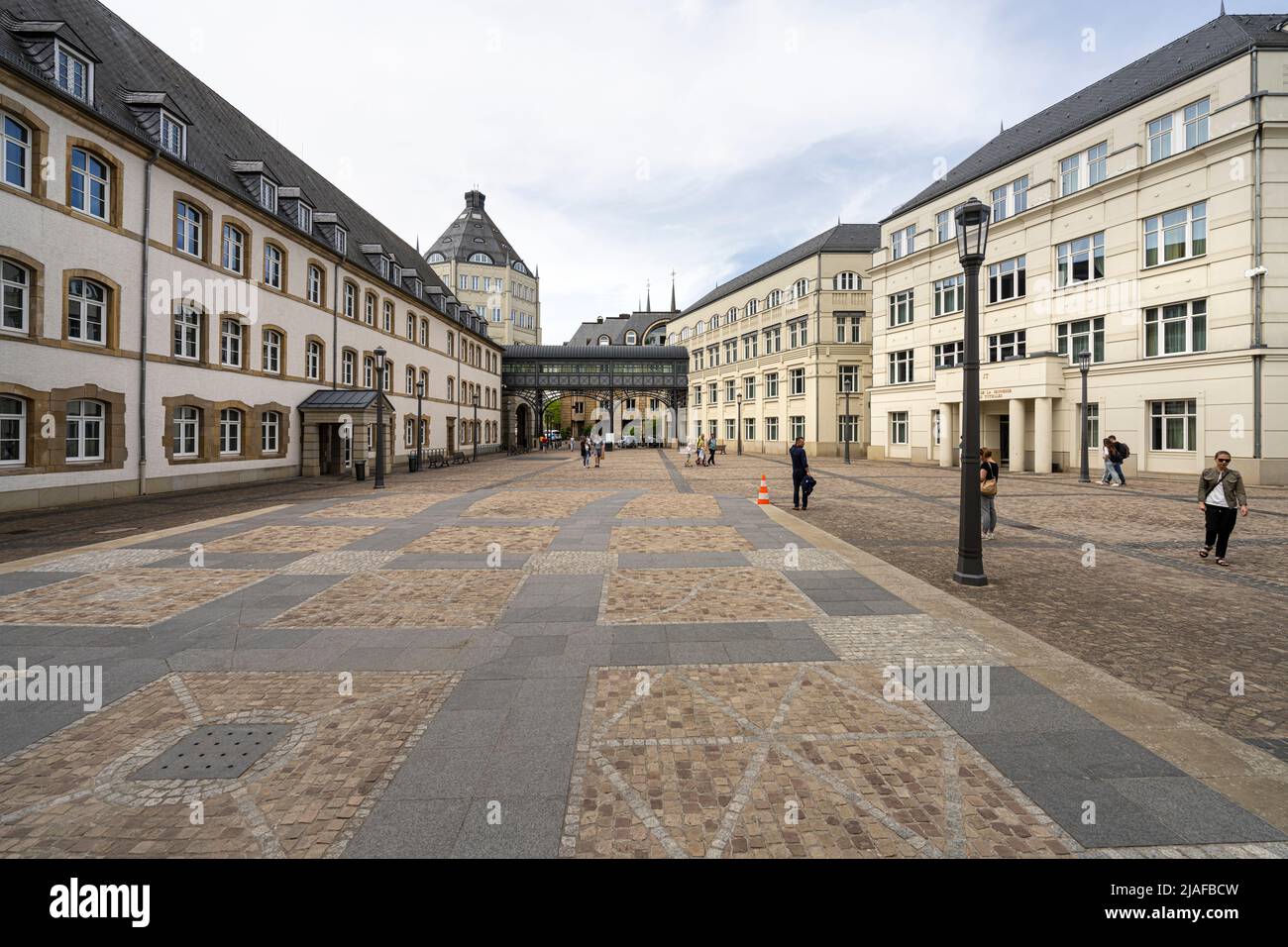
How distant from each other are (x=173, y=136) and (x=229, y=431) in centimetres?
1000

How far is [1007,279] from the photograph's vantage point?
29391mm

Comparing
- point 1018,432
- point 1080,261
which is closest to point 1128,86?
point 1080,261

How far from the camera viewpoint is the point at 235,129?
25.6 metres

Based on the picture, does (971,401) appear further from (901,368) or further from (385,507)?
(901,368)

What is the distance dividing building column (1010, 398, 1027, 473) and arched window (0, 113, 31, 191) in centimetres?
3596

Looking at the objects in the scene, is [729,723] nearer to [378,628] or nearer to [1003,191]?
[378,628]

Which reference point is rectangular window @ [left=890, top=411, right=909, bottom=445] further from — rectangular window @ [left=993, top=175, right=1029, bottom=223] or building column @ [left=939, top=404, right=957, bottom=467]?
rectangular window @ [left=993, top=175, right=1029, bottom=223]

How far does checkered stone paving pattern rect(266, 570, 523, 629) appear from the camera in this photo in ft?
20.4

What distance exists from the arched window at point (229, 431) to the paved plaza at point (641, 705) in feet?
42.8

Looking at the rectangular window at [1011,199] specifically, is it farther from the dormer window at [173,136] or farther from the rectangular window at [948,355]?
the dormer window at [173,136]

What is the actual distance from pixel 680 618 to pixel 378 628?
10.5ft

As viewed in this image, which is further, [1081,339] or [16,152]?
[1081,339]

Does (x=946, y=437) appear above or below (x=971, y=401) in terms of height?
above
